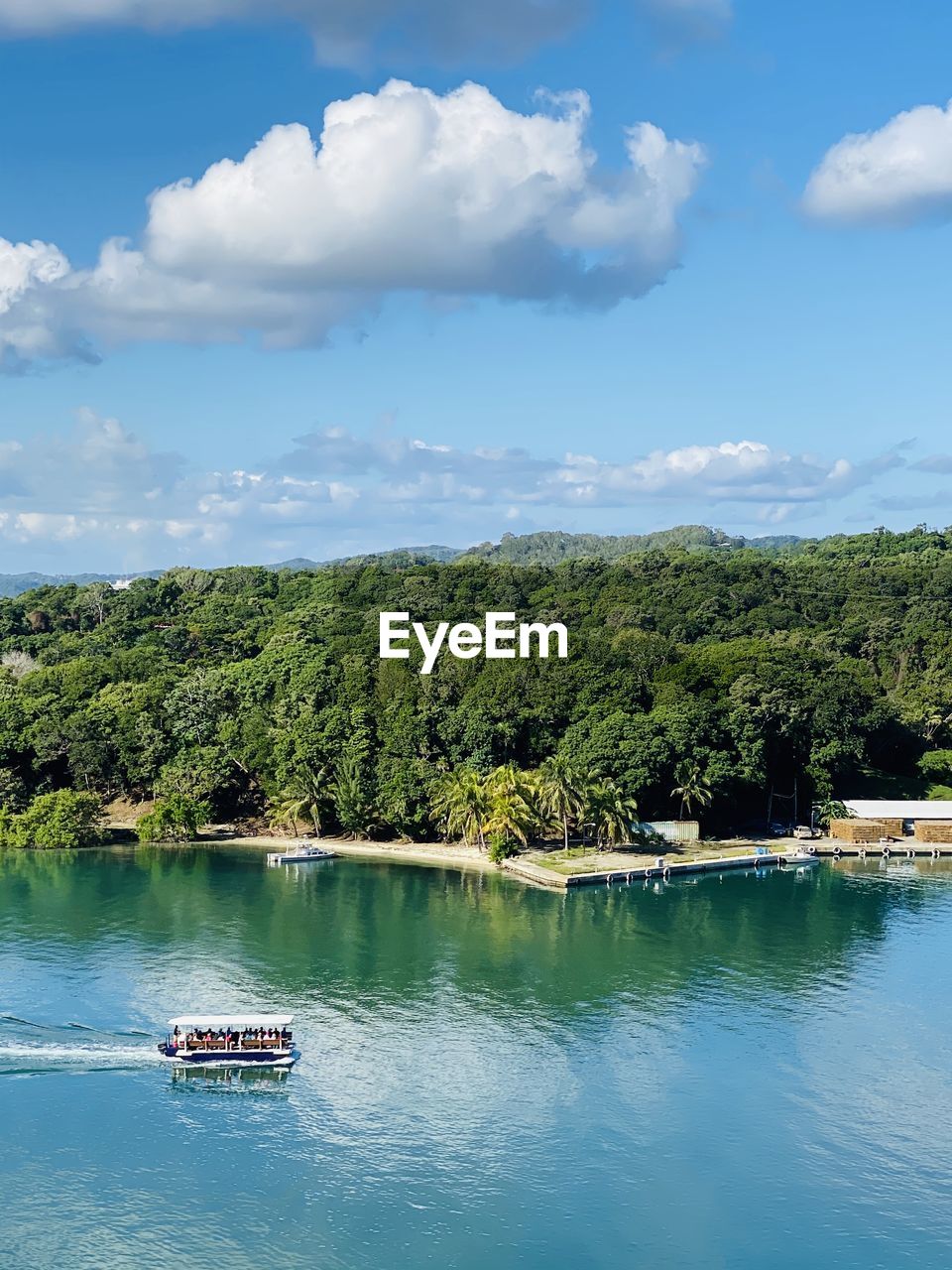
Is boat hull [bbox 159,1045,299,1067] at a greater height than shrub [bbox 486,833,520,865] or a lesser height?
lesser

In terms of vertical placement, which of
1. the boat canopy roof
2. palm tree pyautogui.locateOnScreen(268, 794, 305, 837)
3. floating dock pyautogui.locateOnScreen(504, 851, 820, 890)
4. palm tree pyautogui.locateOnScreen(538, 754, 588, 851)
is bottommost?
the boat canopy roof

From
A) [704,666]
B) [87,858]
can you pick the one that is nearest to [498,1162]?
[87,858]

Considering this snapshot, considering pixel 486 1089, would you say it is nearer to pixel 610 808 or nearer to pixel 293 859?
pixel 610 808

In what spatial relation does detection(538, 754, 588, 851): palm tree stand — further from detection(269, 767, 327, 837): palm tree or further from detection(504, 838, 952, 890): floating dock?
detection(269, 767, 327, 837): palm tree

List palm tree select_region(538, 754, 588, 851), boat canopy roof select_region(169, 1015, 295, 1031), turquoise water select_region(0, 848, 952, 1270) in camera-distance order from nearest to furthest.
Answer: turquoise water select_region(0, 848, 952, 1270), boat canopy roof select_region(169, 1015, 295, 1031), palm tree select_region(538, 754, 588, 851)

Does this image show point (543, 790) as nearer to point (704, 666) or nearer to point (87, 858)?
point (704, 666)

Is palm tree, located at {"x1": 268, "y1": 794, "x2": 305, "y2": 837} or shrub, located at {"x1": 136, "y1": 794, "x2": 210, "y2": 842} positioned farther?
shrub, located at {"x1": 136, "y1": 794, "x2": 210, "y2": 842}

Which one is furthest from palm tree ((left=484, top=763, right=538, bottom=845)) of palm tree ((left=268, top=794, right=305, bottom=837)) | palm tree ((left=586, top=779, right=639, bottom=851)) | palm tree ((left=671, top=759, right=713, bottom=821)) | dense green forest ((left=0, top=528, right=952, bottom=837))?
palm tree ((left=268, top=794, right=305, bottom=837))
